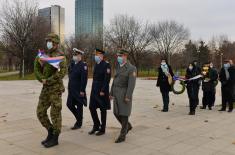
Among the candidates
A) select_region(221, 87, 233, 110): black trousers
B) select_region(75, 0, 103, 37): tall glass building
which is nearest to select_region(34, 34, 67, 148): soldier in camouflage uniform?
select_region(221, 87, 233, 110): black trousers

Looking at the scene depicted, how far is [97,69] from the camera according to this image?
683 cm

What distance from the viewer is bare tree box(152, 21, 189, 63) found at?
6464 centimetres

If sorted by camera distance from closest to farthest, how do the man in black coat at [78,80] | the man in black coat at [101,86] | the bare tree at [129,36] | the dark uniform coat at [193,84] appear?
the man in black coat at [101,86] < the man in black coat at [78,80] < the dark uniform coat at [193,84] < the bare tree at [129,36]

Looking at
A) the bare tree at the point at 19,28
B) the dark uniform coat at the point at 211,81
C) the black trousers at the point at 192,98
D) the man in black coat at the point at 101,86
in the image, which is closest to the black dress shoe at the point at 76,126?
the man in black coat at the point at 101,86

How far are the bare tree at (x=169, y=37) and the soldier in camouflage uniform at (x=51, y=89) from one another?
58.5 meters

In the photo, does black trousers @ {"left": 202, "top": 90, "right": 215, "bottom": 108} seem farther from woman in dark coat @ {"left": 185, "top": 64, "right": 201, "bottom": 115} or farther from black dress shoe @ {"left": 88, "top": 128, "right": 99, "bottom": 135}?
black dress shoe @ {"left": 88, "top": 128, "right": 99, "bottom": 135}

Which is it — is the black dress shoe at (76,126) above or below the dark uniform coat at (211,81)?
below

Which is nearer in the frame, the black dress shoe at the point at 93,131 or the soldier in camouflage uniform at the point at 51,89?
the soldier in camouflage uniform at the point at 51,89

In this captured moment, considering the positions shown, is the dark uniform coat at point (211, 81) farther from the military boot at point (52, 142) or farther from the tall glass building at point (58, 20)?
the tall glass building at point (58, 20)

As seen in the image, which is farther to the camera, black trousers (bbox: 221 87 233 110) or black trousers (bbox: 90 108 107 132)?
black trousers (bbox: 221 87 233 110)

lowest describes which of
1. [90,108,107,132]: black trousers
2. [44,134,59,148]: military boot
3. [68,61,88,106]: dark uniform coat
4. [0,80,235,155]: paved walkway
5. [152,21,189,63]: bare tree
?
[0,80,235,155]: paved walkway

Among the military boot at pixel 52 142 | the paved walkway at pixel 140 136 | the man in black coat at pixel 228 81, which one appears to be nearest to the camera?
the paved walkway at pixel 140 136

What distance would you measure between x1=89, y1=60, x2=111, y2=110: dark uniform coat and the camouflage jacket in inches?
37.6

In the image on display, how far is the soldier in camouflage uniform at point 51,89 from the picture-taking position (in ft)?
19.4
